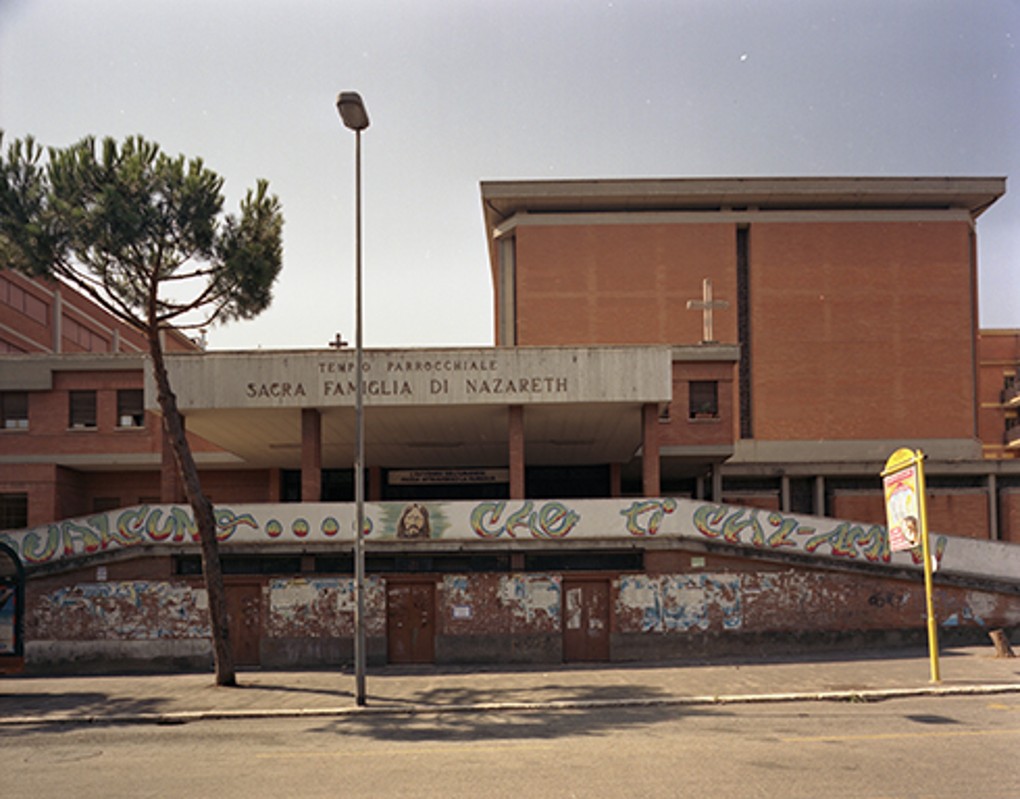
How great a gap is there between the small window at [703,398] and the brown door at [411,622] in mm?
14565

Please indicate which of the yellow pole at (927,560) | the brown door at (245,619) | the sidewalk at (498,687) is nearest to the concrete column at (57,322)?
the sidewalk at (498,687)

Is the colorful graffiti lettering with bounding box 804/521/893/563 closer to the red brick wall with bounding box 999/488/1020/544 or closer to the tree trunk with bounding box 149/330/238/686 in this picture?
the tree trunk with bounding box 149/330/238/686

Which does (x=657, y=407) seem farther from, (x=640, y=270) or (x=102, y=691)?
(x=640, y=270)

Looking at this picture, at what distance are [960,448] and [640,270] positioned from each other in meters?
16.1

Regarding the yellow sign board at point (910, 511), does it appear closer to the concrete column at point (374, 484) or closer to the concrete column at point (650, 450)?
the concrete column at point (650, 450)

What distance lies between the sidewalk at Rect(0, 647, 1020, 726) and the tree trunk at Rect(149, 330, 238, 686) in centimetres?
66

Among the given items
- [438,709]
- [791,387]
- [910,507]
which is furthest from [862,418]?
[438,709]

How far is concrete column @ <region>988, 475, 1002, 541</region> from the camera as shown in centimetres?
3612

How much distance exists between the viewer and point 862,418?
4097 cm

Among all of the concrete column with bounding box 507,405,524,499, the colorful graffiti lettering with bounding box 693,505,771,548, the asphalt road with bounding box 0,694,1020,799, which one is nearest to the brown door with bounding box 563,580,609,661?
the concrete column with bounding box 507,405,524,499

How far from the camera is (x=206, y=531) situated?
63.3ft

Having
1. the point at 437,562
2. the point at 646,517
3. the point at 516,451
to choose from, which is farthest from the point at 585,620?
the point at 516,451

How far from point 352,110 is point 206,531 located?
29.9 ft

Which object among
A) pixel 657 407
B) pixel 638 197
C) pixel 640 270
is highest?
pixel 638 197
